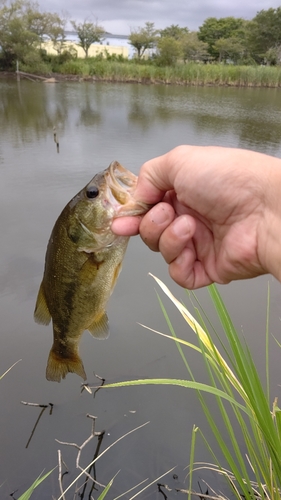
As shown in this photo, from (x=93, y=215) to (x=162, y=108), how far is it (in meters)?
14.9

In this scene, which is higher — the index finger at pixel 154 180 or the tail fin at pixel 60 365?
the index finger at pixel 154 180

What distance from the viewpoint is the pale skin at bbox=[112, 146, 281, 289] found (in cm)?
144

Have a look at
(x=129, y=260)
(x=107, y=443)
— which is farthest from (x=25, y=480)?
(x=129, y=260)

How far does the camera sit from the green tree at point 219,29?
1828 inches

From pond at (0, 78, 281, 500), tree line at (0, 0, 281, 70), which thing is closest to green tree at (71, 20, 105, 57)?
tree line at (0, 0, 281, 70)

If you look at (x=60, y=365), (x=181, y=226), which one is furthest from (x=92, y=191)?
(x=60, y=365)

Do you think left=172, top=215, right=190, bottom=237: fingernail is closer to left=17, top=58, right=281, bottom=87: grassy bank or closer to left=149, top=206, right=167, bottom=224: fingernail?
left=149, top=206, right=167, bottom=224: fingernail

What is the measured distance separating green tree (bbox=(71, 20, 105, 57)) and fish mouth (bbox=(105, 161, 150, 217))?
132ft

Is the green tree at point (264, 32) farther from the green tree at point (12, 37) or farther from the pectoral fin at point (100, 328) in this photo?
the pectoral fin at point (100, 328)

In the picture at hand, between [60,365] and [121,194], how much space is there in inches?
43.0

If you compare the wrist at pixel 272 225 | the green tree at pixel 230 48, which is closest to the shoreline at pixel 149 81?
the green tree at pixel 230 48

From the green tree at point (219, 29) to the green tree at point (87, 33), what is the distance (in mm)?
15400

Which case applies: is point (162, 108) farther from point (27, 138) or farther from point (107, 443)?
point (107, 443)

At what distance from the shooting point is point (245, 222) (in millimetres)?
1582
